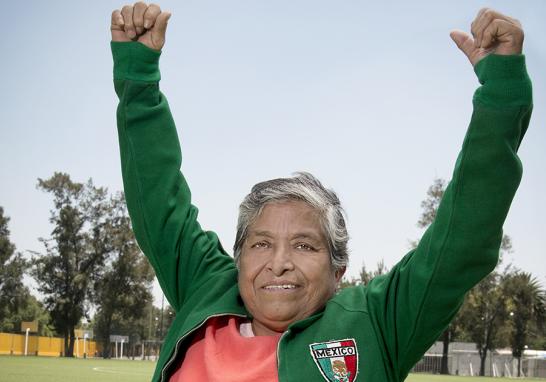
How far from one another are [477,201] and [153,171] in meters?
1.23

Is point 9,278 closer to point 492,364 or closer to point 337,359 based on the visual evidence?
point 492,364

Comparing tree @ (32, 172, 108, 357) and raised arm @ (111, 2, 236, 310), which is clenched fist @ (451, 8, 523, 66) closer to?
raised arm @ (111, 2, 236, 310)

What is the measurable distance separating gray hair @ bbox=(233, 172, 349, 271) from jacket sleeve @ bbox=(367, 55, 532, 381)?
46 cm

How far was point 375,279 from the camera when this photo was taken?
8.77 feet

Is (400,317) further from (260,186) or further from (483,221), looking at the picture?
(260,186)

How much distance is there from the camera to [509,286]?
49344mm

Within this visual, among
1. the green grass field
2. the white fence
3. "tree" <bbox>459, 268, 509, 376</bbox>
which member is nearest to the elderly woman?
the green grass field

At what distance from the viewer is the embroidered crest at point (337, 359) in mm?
2393

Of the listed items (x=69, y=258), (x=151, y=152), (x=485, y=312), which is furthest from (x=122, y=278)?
(x=151, y=152)

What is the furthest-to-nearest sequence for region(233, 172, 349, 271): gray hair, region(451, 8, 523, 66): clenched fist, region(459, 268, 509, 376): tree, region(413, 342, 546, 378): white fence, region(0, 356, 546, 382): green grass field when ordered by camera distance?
region(413, 342, 546, 378): white fence
region(459, 268, 509, 376): tree
region(0, 356, 546, 382): green grass field
region(233, 172, 349, 271): gray hair
region(451, 8, 523, 66): clenched fist

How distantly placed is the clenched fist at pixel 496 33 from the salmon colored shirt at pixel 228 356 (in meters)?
1.24

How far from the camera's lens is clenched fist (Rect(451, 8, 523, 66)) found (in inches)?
86.0

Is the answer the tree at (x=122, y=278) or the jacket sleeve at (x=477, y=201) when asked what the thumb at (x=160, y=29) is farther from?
the tree at (x=122, y=278)

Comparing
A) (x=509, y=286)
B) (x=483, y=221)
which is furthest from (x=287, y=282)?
(x=509, y=286)
